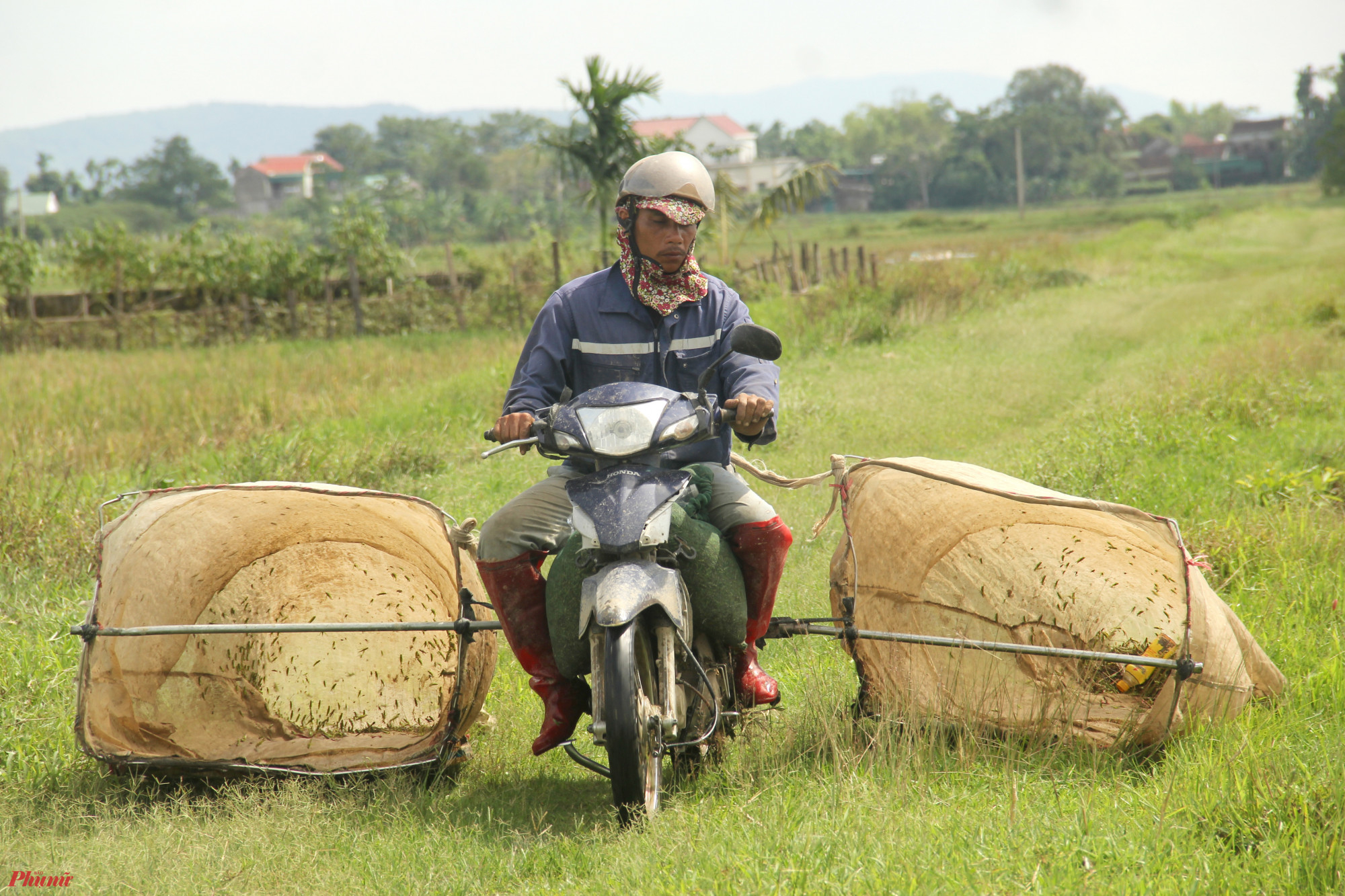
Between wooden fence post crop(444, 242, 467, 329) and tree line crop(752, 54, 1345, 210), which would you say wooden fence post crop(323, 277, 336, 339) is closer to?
wooden fence post crop(444, 242, 467, 329)

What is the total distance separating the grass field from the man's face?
153cm

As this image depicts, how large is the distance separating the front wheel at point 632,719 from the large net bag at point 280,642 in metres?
0.90

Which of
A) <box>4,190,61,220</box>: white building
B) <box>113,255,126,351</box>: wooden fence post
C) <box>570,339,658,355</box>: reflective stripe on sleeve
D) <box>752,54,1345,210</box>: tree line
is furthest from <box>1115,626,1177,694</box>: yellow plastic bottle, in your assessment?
<box>4,190,61,220</box>: white building

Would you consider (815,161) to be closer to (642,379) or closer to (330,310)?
(330,310)

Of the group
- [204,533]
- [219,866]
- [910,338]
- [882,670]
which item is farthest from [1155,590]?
[910,338]

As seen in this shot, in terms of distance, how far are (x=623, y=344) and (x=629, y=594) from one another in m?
1.00

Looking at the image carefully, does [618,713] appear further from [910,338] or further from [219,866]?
[910,338]

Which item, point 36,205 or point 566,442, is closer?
point 566,442

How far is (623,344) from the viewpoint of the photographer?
3414 mm

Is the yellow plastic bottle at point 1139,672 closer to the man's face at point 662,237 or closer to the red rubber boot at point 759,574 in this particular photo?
the red rubber boot at point 759,574

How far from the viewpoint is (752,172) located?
92.4 m

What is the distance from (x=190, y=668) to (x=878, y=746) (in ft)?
7.83

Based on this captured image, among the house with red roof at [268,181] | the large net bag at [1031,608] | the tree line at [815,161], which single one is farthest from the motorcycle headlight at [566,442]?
the house with red roof at [268,181]

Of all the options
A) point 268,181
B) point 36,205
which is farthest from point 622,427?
point 268,181
